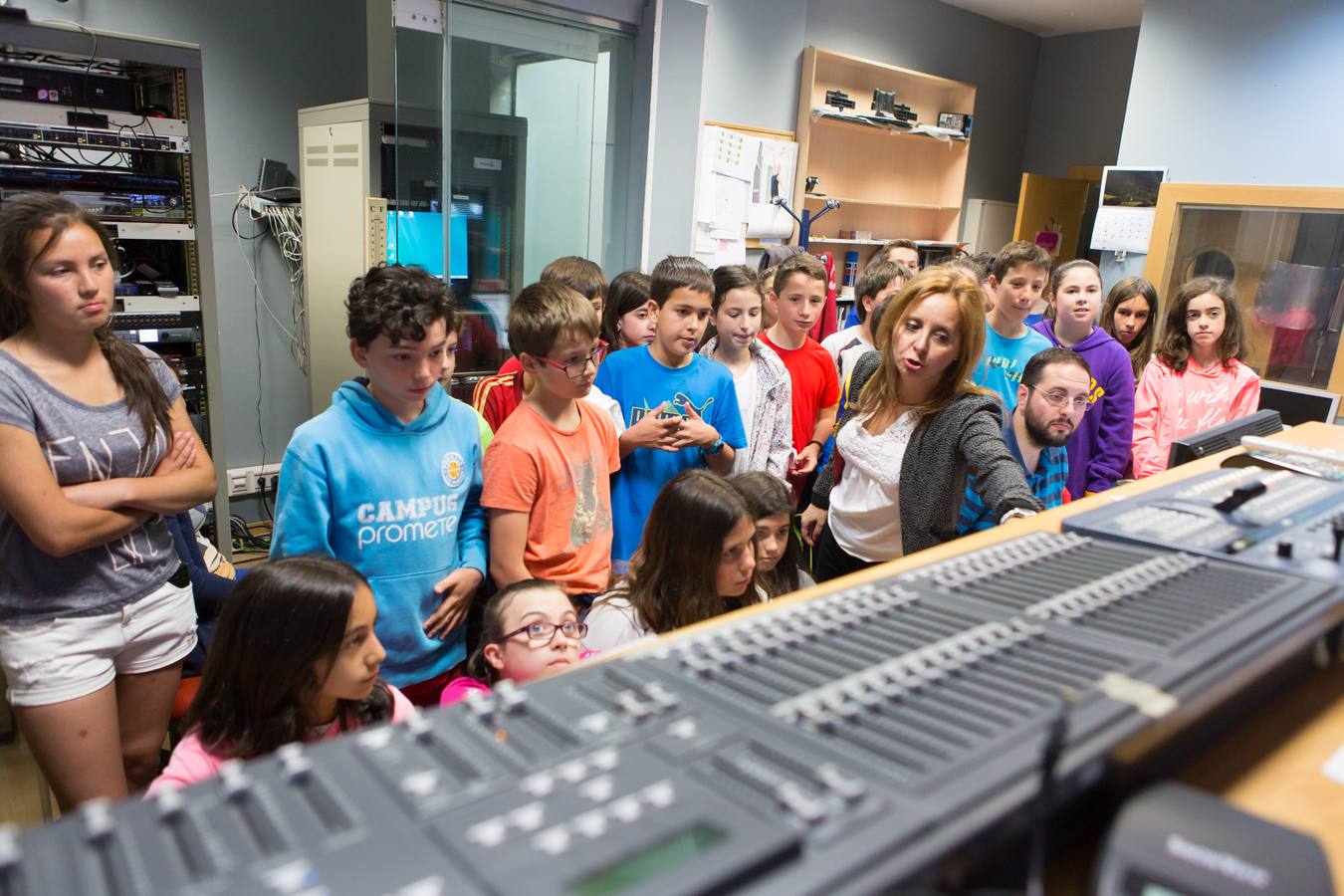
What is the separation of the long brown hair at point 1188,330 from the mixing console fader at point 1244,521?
6.74ft

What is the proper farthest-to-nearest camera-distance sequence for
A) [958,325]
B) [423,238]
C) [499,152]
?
[499,152] → [423,238] → [958,325]

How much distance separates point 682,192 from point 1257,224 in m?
2.99

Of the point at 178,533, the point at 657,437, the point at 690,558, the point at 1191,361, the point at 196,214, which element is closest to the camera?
the point at 690,558

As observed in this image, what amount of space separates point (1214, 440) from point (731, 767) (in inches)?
69.9

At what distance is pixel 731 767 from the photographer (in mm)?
619

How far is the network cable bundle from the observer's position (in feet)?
1.68

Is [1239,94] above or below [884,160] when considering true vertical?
above

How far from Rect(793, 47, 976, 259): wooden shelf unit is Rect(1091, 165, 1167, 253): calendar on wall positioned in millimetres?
1739

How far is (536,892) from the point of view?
1.60ft

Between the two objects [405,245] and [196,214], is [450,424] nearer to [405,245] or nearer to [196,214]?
[196,214]

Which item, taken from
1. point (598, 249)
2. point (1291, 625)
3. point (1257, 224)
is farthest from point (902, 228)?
point (1291, 625)

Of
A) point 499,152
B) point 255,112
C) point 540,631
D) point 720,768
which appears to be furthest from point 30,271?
point 255,112

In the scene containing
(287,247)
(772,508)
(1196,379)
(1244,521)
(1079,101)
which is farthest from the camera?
(1079,101)

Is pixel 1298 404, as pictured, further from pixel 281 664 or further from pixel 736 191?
pixel 281 664
